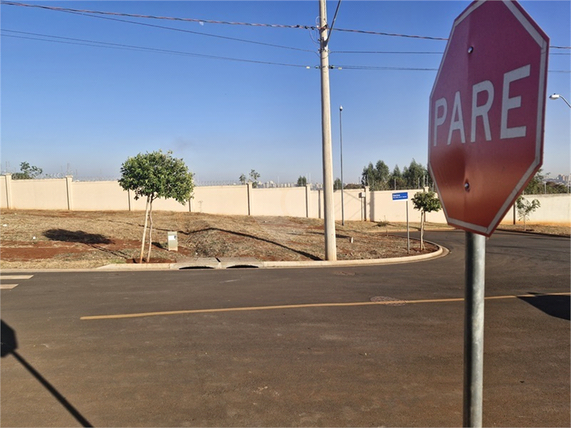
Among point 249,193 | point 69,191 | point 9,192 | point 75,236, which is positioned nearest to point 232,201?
point 249,193

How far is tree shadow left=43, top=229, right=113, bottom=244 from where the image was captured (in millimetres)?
18703

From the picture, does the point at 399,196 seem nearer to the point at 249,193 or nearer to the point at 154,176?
the point at 154,176

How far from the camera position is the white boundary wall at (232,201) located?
3216 cm

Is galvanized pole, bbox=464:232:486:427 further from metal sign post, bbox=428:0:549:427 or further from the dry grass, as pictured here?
the dry grass

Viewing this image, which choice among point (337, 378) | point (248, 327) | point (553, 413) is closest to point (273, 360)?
point (337, 378)

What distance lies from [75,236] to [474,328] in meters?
21.1

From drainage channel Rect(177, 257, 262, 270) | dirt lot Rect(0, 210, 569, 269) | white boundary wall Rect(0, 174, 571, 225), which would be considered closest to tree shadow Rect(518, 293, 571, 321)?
dirt lot Rect(0, 210, 569, 269)

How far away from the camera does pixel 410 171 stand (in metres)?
76.2

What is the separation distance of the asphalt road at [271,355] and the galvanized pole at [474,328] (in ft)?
10.0

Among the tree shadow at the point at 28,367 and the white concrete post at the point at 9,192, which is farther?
the white concrete post at the point at 9,192

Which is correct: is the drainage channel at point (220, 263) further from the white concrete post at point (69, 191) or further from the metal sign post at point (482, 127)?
the white concrete post at point (69, 191)

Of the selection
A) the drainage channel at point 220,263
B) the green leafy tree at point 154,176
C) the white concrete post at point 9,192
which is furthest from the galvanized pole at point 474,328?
the white concrete post at point 9,192

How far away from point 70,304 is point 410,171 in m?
73.5

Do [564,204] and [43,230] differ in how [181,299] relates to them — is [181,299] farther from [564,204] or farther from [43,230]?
[564,204]
